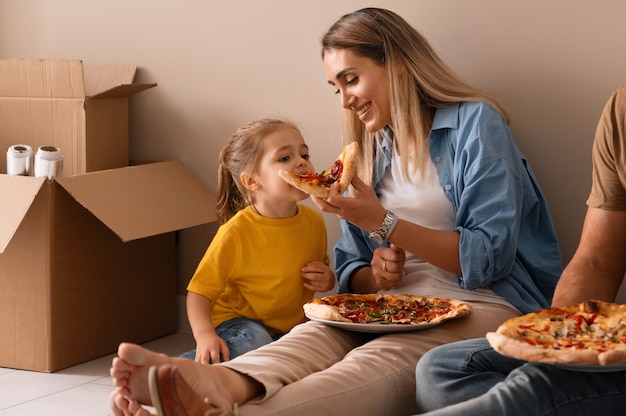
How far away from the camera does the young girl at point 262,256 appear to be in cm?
248

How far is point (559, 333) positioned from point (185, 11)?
6.27ft

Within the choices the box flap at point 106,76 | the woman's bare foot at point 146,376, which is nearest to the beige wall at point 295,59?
the box flap at point 106,76

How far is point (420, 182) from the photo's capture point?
7.80ft

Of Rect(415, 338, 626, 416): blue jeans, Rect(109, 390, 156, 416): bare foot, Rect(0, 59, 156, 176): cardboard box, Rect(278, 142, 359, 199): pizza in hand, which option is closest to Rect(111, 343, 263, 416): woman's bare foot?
Rect(109, 390, 156, 416): bare foot

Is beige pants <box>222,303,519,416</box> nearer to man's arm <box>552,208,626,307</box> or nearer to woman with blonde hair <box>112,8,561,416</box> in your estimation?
woman with blonde hair <box>112,8,561,416</box>

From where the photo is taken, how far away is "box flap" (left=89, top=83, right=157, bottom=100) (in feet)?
9.80

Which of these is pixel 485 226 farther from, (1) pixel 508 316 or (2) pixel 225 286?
(2) pixel 225 286

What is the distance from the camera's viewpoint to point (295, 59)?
2.93m

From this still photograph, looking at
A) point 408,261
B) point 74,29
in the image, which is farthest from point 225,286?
point 74,29

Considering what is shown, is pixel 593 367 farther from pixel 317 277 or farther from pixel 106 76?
pixel 106 76

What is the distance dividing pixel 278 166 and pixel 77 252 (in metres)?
0.72

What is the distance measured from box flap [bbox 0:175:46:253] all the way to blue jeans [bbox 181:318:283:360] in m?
0.59

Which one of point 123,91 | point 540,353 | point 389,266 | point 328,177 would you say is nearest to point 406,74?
point 328,177

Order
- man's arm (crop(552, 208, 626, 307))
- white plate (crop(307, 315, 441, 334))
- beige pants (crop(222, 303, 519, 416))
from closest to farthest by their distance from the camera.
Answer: beige pants (crop(222, 303, 519, 416))
man's arm (crop(552, 208, 626, 307))
white plate (crop(307, 315, 441, 334))
